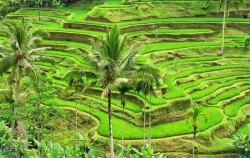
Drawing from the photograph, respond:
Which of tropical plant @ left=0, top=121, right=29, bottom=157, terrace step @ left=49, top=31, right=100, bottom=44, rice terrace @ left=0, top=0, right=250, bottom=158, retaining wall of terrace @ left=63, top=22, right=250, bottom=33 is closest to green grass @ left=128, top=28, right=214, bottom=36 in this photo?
rice terrace @ left=0, top=0, right=250, bottom=158

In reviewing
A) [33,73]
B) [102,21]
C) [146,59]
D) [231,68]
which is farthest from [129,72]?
[102,21]

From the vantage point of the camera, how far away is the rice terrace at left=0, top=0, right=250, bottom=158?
782 inches

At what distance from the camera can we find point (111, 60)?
19281 mm

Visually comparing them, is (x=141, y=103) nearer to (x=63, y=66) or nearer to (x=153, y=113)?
(x=153, y=113)

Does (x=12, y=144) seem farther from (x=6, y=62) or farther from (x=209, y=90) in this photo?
(x=209, y=90)

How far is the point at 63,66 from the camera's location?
4141 centimetres

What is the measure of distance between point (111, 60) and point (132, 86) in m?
5.23

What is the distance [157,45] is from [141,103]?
16259mm

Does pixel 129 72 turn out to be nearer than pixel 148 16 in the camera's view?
Yes

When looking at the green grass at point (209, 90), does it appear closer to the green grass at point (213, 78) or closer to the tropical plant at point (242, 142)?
the green grass at point (213, 78)

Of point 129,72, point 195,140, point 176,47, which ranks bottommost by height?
point 195,140

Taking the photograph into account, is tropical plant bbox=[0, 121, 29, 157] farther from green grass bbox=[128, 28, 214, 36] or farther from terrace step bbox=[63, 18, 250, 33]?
terrace step bbox=[63, 18, 250, 33]

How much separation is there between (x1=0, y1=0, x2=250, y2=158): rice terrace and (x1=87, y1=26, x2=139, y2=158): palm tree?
0.05 metres

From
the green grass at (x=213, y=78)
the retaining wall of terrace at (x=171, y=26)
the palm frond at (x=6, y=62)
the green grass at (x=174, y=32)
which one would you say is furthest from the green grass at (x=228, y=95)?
the palm frond at (x=6, y=62)
